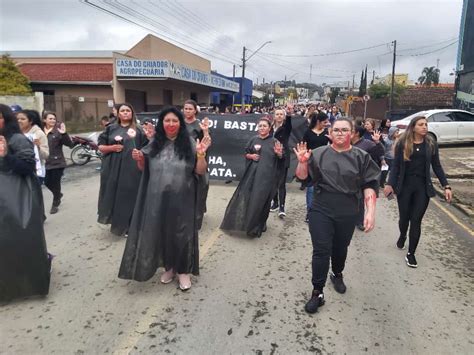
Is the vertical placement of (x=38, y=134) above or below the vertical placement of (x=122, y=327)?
above

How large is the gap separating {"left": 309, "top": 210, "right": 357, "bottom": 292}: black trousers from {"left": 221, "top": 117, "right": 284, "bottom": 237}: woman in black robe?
1.95 metres

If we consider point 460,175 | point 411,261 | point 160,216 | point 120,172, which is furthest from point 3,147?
point 460,175

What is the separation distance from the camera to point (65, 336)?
10.0 feet

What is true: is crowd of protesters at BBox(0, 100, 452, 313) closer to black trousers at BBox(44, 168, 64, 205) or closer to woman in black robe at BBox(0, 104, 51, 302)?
woman in black robe at BBox(0, 104, 51, 302)

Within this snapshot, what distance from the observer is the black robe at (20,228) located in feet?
10.8

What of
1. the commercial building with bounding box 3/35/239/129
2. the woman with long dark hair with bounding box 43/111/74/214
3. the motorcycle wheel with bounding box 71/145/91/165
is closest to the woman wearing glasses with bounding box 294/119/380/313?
the woman with long dark hair with bounding box 43/111/74/214

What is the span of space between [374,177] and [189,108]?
11.1 ft

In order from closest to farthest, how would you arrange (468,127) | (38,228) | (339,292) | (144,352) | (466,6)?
(144,352)
(38,228)
(339,292)
(468,127)
(466,6)

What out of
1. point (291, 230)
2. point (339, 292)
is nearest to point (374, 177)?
point (339, 292)

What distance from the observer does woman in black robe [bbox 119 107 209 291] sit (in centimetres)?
366

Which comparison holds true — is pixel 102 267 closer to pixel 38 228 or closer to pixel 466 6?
pixel 38 228

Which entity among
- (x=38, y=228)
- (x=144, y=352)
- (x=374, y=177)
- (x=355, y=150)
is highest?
(x=355, y=150)

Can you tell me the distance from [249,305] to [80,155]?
10282 mm

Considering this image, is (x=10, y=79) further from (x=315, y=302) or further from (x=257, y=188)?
(x=315, y=302)
